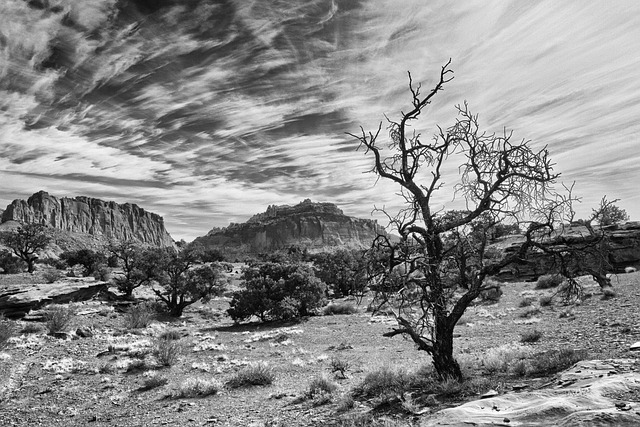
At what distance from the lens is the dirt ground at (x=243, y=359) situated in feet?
30.8

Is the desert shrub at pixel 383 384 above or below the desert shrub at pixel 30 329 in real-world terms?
below

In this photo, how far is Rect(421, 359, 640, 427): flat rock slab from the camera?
4841 millimetres

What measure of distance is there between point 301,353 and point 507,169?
12.8 metres

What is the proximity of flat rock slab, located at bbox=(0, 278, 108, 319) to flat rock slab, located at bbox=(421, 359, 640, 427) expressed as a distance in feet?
90.7

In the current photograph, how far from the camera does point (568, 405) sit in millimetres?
5305

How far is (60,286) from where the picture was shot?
2811 cm

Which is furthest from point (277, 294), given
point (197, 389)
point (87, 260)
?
point (87, 260)

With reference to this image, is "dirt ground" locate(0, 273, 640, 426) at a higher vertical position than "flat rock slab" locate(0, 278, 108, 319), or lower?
lower

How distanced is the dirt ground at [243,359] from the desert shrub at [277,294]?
185 cm

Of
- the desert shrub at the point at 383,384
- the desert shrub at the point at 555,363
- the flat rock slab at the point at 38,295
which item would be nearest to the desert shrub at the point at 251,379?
the desert shrub at the point at 383,384

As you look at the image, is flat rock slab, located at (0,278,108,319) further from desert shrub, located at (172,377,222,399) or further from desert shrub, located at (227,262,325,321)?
desert shrub, located at (172,377,222,399)

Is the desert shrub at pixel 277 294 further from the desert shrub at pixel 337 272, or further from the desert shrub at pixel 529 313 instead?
the desert shrub at pixel 529 313

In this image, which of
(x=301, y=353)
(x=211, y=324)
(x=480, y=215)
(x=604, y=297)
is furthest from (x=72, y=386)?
(x=604, y=297)

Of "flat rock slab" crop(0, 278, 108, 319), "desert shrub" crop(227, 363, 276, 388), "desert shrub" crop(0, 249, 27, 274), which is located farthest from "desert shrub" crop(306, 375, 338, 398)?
"desert shrub" crop(0, 249, 27, 274)
